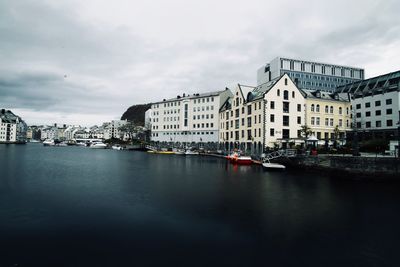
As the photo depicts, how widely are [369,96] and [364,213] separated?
201 ft

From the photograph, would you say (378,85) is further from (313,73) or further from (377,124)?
(313,73)

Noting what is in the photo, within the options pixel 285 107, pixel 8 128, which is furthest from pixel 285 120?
pixel 8 128

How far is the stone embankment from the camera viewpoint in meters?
29.5

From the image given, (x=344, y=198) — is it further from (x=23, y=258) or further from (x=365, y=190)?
(x=23, y=258)

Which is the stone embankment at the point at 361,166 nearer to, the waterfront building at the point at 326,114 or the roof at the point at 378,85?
the waterfront building at the point at 326,114

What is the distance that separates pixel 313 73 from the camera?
11756 centimetres

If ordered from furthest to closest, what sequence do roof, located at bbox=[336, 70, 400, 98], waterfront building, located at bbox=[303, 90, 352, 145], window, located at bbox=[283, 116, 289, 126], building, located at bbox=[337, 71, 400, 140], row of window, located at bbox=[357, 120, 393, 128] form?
waterfront building, located at bbox=[303, 90, 352, 145]
roof, located at bbox=[336, 70, 400, 98]
row of window, located at bbox=[357, 120, 393, 128]
building, located at bbox=[337, 71, 400, 140]
window, located at bbox=[283, 116, 289, 126]

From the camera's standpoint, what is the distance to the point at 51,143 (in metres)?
170

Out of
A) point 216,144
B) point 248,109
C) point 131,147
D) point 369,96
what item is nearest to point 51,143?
point 131,147

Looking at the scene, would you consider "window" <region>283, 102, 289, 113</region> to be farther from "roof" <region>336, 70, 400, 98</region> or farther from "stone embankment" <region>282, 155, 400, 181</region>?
"roof" <region>336, 70, 400, 98</region>

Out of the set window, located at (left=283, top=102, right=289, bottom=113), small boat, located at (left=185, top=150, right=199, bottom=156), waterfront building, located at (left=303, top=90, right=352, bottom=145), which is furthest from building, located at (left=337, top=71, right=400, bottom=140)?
small boat, located at (left=185, top=150, right=199, bottom=156)

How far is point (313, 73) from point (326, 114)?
6562 centimetres

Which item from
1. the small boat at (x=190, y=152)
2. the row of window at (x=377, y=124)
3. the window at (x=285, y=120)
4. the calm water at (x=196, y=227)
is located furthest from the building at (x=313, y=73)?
the calm water at (x=196, y=227)

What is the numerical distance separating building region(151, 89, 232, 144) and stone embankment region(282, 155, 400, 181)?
53099 mm
